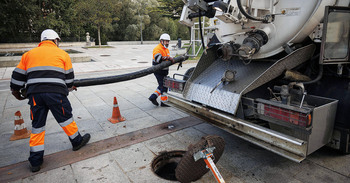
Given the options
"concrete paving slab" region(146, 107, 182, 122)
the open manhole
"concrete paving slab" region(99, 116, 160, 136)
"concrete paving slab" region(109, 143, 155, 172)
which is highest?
the open manhole

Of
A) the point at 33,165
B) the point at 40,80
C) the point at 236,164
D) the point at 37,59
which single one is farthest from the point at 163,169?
the point at 37,59

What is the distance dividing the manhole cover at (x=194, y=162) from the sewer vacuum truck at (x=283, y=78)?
19.4 inches

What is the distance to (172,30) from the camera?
40625 millimetres

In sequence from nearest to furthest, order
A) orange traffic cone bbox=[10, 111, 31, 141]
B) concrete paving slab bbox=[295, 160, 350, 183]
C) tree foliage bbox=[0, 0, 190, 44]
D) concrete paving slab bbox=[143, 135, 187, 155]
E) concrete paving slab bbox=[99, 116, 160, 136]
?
concrete paving slab bbox=[295, 160, 350, 183] < concrete paving slab bbox=[143, 135, 187, 155] < orange traffic cone bbox=[10, 111, 31, 141] < concrete paving slab bbox=[99, 116, 160, 136] < tree foliage bbox=[0, 0, 190, 44]

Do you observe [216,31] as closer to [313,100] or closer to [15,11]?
[313,100]

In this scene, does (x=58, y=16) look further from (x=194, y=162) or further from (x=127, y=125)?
(x=194, y=162)

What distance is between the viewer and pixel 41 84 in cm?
289

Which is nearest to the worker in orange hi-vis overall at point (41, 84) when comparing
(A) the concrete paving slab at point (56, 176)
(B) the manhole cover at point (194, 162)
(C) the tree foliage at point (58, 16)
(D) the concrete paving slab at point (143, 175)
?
(A) the concrete paving slab at point (56, 176)

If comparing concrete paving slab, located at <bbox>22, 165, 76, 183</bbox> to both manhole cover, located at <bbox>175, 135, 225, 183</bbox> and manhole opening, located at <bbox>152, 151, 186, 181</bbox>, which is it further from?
manhole cover, located at <bbox>175, 135, 225, 183</bbox>

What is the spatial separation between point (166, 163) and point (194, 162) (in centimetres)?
100

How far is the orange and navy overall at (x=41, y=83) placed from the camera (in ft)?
9.40

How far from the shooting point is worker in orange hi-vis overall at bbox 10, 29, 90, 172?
9.40 feet

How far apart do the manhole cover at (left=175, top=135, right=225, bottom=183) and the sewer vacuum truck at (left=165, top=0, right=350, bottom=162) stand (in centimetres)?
49

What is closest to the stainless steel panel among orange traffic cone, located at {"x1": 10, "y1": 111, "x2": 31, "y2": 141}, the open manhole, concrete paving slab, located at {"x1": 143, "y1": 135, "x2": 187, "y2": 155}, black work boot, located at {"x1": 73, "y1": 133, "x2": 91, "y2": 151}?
the open manhole
